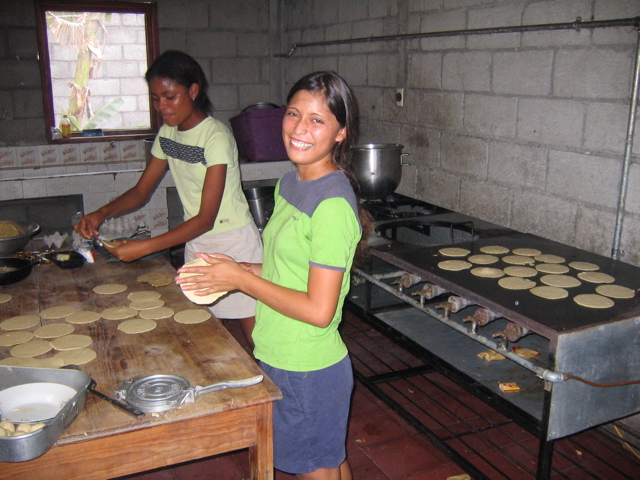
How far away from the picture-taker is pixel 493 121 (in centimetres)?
309

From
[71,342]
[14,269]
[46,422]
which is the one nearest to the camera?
[46,422]

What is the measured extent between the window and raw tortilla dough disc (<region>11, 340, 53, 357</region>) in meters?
3.57

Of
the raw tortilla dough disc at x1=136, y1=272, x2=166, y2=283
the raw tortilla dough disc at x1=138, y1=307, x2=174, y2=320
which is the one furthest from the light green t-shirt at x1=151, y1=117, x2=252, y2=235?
the raw tortilla dough disc at x1=138, y1=307, x2=174, y2=320

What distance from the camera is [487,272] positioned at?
218 centimetres

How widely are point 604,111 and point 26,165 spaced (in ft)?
14.1

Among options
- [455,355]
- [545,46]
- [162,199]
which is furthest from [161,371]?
[162,199]

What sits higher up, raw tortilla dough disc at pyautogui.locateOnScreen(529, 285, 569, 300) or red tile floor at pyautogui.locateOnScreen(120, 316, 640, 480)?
raw tortilla dough disc at pyautogui.locateOnScreen(529, 285, 569, 300)

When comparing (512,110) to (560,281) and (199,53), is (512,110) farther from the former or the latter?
(199,53)

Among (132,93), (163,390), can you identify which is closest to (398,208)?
(163,390)

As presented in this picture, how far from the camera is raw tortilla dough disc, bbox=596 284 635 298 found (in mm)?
1933

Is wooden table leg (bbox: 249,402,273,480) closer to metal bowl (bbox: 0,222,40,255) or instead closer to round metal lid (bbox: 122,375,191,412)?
round metal lid (bbox: 122,375,191,412)

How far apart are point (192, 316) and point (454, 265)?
1026 millimetres

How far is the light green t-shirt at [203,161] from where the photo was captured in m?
2.38

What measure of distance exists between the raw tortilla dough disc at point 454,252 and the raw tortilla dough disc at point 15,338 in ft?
5.18
